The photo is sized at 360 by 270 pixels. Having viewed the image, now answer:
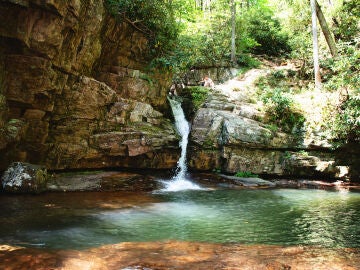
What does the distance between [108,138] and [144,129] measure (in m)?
1.90

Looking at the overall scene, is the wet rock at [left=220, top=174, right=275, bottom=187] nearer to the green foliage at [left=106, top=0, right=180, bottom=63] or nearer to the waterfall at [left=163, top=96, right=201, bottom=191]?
the waterfall at [left=163, top=96, right=201, bottom=191]

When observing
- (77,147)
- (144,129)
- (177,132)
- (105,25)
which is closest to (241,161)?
(177,132)

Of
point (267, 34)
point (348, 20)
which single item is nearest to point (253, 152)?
point (348, 20)

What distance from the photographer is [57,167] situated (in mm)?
13633

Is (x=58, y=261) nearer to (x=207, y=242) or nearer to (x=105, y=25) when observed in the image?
(x=207, y=242)

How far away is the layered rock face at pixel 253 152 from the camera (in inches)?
648

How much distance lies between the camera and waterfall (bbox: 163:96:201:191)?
1494cm

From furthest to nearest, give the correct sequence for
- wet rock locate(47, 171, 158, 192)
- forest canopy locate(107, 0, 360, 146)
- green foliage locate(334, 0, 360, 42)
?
green foliage locate(334, 0, 360, 42) < forest canopy locate(107, 0, 360, 146) < wet rock locate(47, 171, 158, 192)

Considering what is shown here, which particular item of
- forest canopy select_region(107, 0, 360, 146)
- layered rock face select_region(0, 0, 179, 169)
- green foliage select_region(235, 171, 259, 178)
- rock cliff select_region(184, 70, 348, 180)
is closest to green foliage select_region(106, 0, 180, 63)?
forest canopy select_region(107, 0, 360, 146)

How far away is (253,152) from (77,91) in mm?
9376

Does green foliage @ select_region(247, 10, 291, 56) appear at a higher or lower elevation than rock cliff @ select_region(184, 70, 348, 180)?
higher

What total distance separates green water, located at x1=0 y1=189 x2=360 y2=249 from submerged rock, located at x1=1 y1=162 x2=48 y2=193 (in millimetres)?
449

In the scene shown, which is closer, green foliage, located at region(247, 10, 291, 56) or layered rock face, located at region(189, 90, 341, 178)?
layered rock face, located at region(189, 90, 341, 178)

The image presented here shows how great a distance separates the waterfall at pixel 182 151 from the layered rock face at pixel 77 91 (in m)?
0.61
